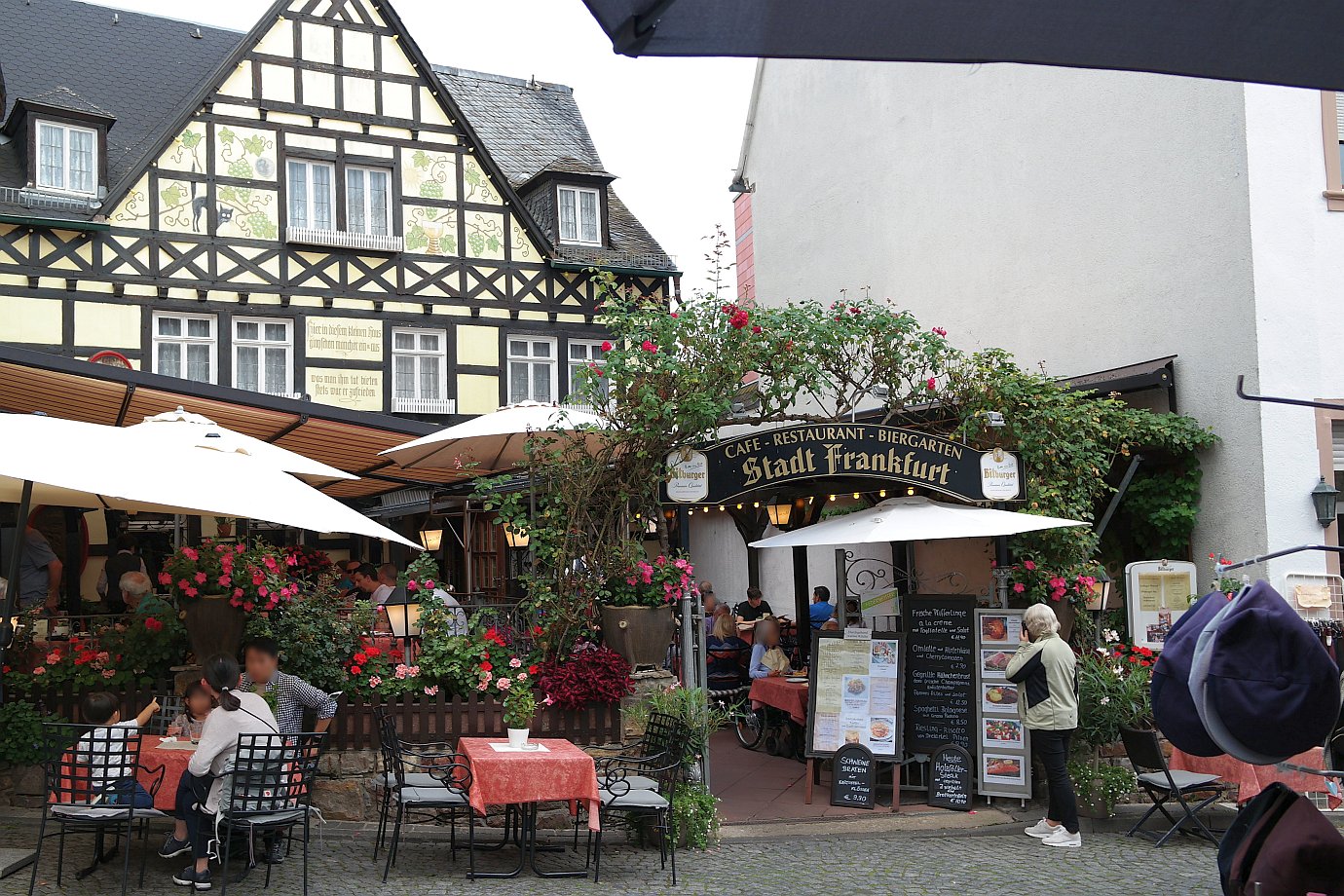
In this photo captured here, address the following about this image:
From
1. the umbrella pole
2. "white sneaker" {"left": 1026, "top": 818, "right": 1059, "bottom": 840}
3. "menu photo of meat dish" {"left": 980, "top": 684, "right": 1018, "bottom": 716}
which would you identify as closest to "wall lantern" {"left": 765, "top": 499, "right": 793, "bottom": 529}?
"menu photo of meat dish" {"left": 980, "top": 684, "right": 1018, "bottom": 716}

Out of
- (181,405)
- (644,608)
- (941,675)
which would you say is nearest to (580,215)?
(181,405)

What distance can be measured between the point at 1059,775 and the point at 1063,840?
440 mm

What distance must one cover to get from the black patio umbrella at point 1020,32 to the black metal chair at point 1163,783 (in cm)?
690

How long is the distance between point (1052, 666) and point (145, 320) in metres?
13.1

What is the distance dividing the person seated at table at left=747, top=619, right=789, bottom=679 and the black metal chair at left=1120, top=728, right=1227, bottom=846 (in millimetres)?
3737

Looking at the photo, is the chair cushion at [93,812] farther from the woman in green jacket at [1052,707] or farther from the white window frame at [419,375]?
the white window frame at [419,375]

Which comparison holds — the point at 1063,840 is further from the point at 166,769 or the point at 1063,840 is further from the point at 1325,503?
the point at 166,769

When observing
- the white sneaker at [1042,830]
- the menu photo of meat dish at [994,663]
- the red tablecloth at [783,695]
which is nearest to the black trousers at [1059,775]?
the white sneaker at [1042,830]

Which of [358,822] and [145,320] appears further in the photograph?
[145,320]

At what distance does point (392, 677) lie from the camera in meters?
8.87

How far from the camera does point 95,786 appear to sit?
695 centimetres

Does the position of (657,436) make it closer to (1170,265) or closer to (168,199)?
(1170,265)

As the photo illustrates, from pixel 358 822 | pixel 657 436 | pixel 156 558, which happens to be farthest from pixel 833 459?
pixel 156 558

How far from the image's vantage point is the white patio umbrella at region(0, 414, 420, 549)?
6266mm
